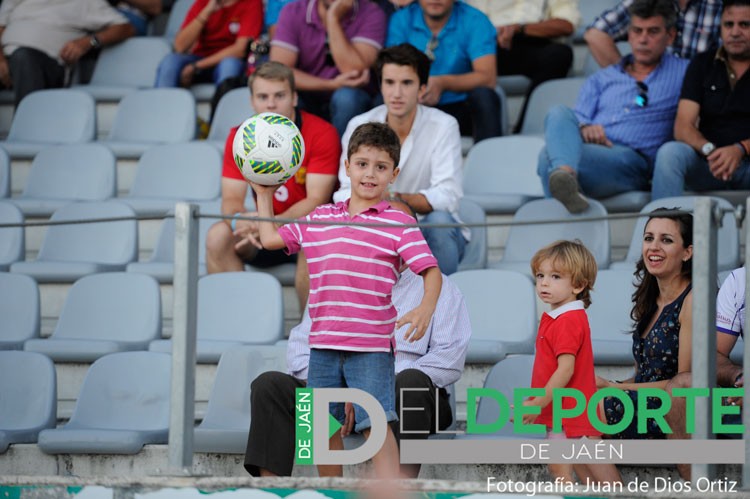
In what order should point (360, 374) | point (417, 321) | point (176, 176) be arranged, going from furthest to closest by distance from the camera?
point (176, 176), point (360, 374), point (417, 321)

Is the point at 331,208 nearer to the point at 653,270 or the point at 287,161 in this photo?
the point at 287,161

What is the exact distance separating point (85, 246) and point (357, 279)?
2.17m

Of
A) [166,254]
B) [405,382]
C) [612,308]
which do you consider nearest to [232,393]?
[405,382]

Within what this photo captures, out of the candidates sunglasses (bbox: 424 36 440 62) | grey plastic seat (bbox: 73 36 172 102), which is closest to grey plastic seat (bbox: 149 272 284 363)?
sunglasses (bbox: 424 36 440 62)

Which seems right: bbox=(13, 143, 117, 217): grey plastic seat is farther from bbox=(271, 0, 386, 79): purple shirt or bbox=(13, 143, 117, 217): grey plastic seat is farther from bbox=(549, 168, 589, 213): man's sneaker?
bbox=(549, 168, 589, 213): man's sneaker

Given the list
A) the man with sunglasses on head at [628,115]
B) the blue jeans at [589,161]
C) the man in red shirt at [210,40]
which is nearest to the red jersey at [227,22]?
the man in red shirt at [210,40]

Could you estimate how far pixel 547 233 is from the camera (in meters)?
4.68

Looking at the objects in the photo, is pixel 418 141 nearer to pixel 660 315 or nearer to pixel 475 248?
pixel 475 248

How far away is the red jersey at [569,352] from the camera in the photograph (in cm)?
313

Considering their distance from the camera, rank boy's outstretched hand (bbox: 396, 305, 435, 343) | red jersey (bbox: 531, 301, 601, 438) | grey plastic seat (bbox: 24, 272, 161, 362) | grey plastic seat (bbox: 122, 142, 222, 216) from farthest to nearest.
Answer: grey plastic seat (bbox: 122, 142, 222, 216), grey plastic seat (bbox: 24, 272, 161, 362), red jersey (bbox: 531, 301, 601, 438), boy's outstretched hand (bbox: 396, 305, 435, 343)

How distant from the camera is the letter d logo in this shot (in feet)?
9.31

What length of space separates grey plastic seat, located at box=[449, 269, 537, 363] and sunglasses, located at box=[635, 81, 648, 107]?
1289 millimetres

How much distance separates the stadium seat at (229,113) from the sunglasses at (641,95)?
1679 mm

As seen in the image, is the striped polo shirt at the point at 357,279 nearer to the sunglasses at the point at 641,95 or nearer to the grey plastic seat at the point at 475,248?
the grey plastic seat at the point at 475,248
